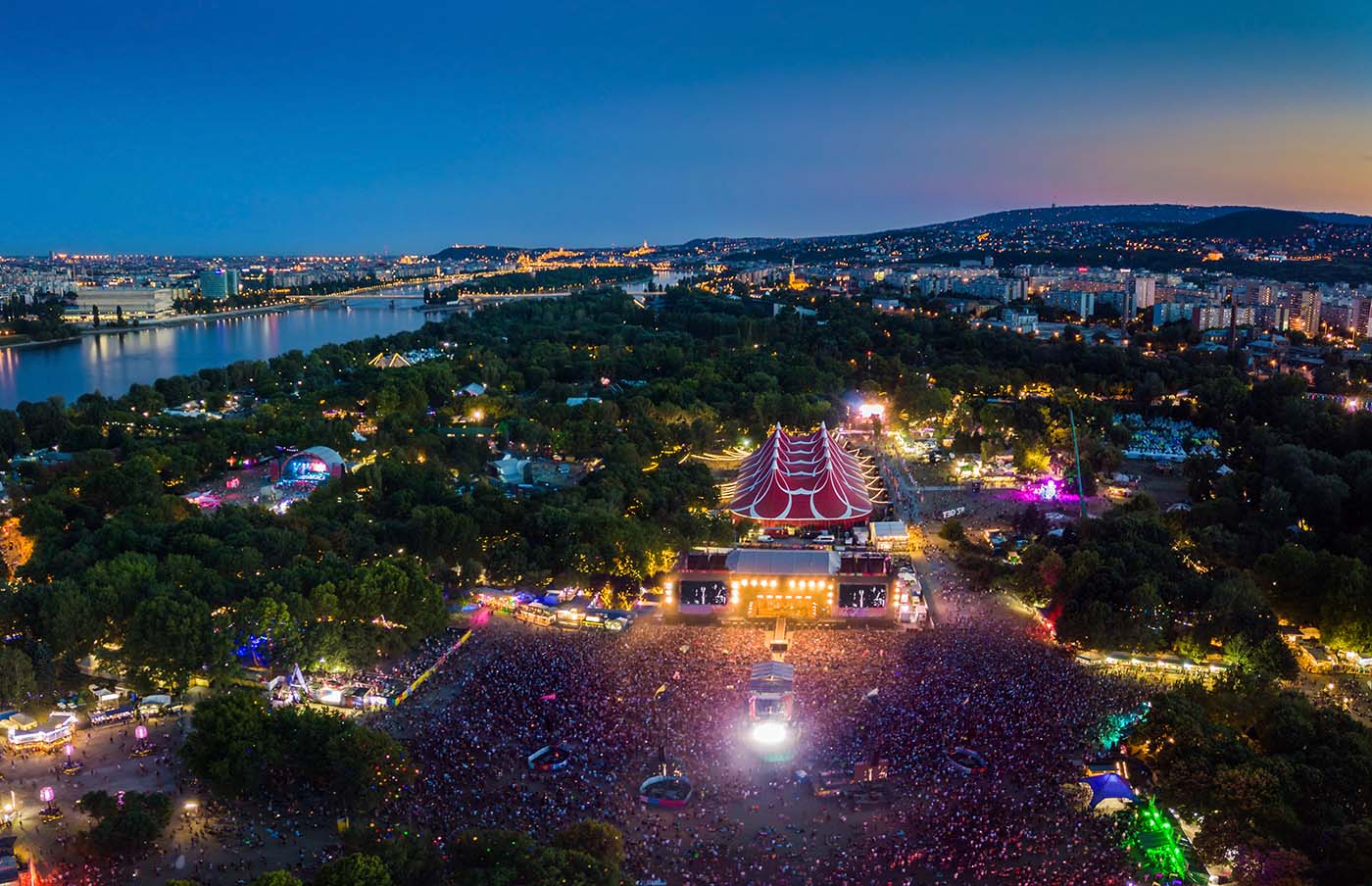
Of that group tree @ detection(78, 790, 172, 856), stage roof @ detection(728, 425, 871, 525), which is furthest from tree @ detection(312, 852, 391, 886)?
stage roof @ detection(728, 425, 871, 525)

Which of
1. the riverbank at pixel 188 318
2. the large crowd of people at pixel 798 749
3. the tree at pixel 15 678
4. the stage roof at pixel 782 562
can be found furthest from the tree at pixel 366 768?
the riverbank at pixel 188 318

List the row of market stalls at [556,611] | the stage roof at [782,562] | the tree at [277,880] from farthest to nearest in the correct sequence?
the stage roof at [782,562], the row of market stalls at [556,611], the tree at [277,880]

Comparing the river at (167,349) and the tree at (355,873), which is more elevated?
the river at (167,349)

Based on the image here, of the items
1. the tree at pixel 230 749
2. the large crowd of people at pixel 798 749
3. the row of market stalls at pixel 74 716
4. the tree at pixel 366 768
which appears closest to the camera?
the large crowd of people at pixel 798 749

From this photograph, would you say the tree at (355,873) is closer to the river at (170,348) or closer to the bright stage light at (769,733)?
the bright stage light at (769,733)

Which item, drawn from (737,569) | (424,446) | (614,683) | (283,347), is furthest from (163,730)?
(283,347)

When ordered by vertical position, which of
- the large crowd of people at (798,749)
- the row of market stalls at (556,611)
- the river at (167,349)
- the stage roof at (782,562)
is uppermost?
the river at (167,349)

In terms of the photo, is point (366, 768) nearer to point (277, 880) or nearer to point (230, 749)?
point (230, 749)

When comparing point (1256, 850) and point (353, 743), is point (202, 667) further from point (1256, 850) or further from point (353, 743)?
point (1256, 850)
